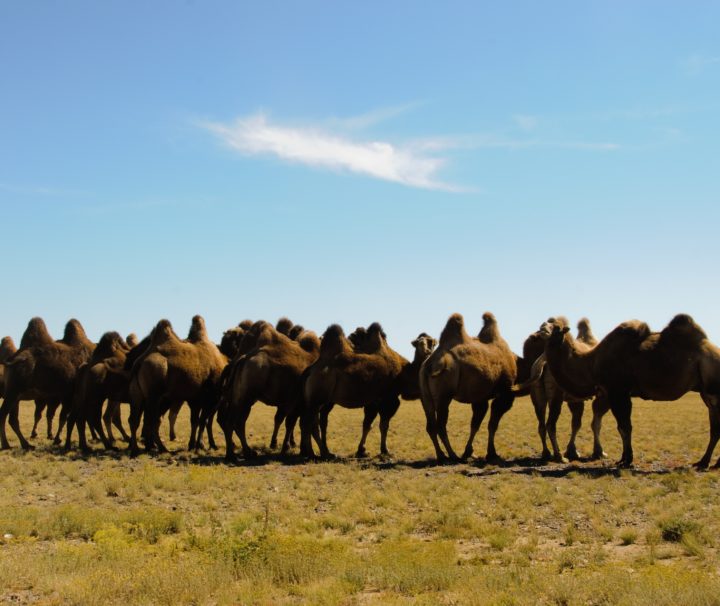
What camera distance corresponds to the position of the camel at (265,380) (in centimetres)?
1731

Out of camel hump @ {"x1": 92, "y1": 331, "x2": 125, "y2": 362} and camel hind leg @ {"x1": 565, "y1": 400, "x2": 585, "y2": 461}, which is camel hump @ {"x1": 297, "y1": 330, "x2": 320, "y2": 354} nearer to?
camel hump @ {"x1": 92, "y1": 331, "x2": 125, "y2": 362}

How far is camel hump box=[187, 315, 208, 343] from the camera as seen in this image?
19.8 metres

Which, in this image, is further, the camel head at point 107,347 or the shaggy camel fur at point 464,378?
the camel head at point 107,347

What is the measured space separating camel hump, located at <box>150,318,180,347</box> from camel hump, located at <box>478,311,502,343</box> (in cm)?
715

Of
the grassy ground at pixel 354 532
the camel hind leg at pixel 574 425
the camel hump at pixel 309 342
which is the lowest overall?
the grassy ground at pixel 354 532

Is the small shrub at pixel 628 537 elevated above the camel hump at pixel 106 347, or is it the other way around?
the camel hump at pixel 106 347

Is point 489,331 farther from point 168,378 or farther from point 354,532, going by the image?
point 354,532

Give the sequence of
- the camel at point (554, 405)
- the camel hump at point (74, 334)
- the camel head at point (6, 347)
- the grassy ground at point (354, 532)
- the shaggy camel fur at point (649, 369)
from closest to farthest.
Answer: the grassy ground at point (354, 532)
the shaggy camel fur at point (649, 369)
the camel at point (554, 405)
the camel hump at point (74, 334)
the camel head at point (6, 347)

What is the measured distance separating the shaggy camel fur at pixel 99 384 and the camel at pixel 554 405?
9636mm

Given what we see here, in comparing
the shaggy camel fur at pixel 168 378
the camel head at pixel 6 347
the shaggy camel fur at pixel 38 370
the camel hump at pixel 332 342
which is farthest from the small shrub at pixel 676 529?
the camel head at pixel 6 347

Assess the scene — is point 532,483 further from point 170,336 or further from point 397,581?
point 170,336

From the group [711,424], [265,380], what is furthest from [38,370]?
[711,424]

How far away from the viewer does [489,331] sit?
707 inches

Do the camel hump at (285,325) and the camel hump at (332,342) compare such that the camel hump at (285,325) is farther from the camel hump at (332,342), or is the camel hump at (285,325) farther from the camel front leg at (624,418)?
the camel front leg at (624,418)
